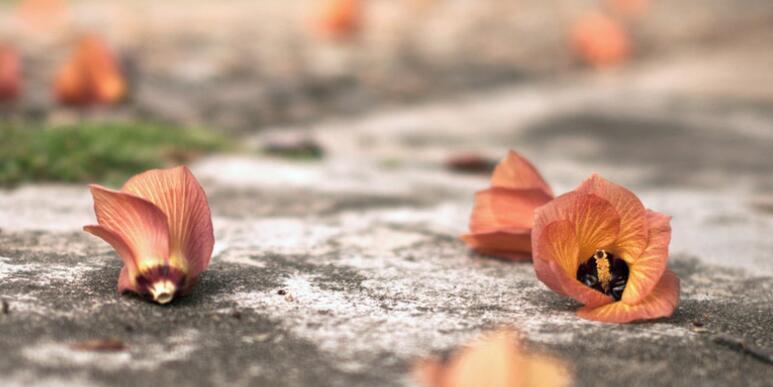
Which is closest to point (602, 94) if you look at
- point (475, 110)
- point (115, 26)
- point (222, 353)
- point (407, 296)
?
point (475, 110)

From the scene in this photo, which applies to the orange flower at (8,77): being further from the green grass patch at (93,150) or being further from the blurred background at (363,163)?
the green grass patch at (93,150)

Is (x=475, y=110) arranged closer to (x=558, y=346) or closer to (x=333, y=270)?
(x=333, y=270)

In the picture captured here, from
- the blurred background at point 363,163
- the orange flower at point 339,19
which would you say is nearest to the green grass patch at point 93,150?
the blurred background at point 363,163

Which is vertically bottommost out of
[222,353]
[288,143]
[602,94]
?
[222,353]

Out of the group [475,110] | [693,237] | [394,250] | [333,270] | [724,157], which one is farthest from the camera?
[475,110]

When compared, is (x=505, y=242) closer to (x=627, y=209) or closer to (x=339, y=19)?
(x=627, y=209)

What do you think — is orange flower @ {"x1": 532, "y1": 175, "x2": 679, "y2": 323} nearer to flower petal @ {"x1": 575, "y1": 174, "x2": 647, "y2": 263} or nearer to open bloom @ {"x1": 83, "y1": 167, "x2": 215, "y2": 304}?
flower petal @ {"x1": 575, "y1": 174, "x2": 647, "y2": 263}

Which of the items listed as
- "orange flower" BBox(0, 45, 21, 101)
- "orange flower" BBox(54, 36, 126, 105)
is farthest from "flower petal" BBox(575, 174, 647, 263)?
"orange flower" BBox(0, 45, 21, 101)
